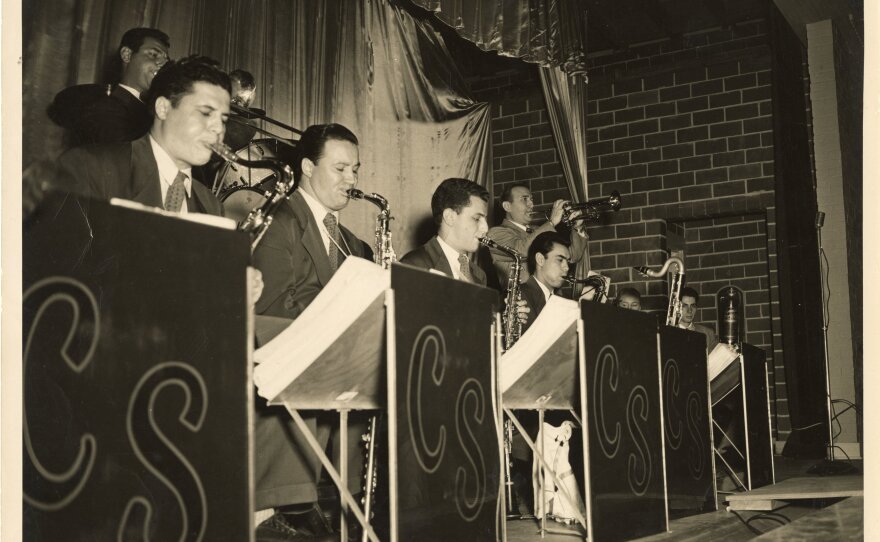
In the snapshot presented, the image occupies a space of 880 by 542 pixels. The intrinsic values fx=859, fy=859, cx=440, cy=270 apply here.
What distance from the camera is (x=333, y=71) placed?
502 cm

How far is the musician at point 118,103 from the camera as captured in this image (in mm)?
3076

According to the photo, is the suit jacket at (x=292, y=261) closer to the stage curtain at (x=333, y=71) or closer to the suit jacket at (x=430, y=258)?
the suit jacket at (x=430, y=258)

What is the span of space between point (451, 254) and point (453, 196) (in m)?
0.26

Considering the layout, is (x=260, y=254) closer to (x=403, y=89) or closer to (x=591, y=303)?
(x=591, y=303)

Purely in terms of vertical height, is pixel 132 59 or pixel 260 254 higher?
pixel 132 59

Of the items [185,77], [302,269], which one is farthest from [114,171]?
[302,269]

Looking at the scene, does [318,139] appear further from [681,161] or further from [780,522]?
[681,161]

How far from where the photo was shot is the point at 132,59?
3.35m

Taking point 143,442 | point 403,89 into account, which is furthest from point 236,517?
point 403,89

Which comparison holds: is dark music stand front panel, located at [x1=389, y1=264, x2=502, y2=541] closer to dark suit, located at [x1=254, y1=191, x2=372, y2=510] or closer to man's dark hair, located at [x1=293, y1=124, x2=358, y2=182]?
dark suit, located at [x1=254, y1=191, x2=372, y2=510]

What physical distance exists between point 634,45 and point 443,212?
414 cm

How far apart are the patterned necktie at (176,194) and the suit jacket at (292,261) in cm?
42

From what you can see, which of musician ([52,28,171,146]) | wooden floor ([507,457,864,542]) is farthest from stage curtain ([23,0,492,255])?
wooden floor ([507,457,864,542])

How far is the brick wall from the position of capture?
6.75 meters
